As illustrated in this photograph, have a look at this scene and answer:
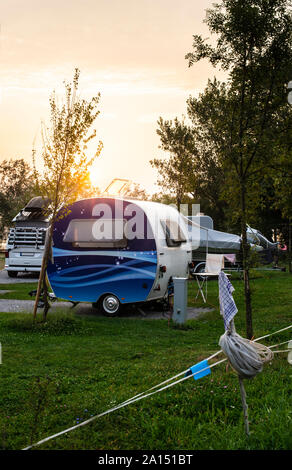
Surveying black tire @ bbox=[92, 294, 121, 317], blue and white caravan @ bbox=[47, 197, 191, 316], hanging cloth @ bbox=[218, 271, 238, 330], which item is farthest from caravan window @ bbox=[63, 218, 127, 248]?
hanging cloth @ bbox=[218, 271, 238, 330]

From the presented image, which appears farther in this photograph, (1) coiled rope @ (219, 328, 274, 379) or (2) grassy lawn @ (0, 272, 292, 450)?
(2) grassy lawn @ (0, 272, 292, 450)

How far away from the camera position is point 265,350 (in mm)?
3555

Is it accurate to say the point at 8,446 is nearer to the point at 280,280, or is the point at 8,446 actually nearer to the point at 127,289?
the point at 127,289

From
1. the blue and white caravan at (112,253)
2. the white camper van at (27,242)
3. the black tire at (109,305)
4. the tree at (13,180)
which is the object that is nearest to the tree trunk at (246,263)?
the blue and white caravan at (112,253)

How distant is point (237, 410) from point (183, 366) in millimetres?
1724

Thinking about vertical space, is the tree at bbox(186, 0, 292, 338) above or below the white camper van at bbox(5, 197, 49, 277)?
above

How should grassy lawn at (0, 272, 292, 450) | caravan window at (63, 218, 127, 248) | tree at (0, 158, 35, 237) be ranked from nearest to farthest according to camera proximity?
grassy lawn at (0, 272, 292, 450), caravan window at (63, 218, 127, 248), tree at (0, 158, 35, 237)

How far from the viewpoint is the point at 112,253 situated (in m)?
10.6

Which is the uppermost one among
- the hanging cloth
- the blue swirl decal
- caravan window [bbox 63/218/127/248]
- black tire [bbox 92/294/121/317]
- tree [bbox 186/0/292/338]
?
tree [bbox 186/0/292/338]

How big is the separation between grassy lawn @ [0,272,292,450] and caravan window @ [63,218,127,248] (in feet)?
6.89

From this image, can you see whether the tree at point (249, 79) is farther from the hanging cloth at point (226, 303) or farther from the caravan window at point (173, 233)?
the hanging cloth at point (226, 303)

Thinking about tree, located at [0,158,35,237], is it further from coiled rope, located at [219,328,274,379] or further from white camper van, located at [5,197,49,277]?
coiled rope, located at [219,328,274,379]

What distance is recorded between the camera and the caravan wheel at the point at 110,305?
10.6 meters

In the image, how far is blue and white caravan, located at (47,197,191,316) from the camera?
10.3 metres
